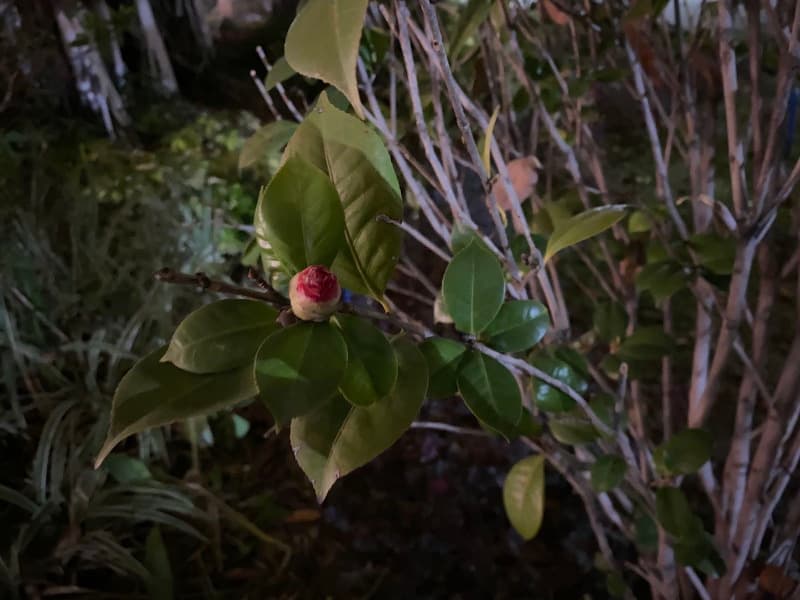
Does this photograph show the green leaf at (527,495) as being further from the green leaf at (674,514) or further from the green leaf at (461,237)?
the green leaf at (461,237)

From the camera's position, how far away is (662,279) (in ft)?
2.64

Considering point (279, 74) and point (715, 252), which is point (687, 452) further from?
point (279, 74)

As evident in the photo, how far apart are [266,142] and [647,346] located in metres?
0.55

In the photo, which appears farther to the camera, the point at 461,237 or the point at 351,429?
the point at 461,237

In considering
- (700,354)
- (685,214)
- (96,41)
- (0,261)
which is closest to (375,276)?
(700,354)

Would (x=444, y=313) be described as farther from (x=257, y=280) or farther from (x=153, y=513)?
(x=153, y=513)

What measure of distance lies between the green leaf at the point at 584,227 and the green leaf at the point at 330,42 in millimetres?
223

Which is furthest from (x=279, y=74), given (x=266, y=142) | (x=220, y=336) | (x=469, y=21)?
(x=220, y=336)

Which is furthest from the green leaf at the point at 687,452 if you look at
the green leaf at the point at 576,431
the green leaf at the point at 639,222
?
the green leaf at the point at 639,222

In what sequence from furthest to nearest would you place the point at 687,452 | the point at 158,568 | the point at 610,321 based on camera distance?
1. the point at 158,568
2. the point at 610,321
3. the point at 687,452

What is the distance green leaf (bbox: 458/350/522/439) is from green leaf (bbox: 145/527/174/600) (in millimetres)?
1103

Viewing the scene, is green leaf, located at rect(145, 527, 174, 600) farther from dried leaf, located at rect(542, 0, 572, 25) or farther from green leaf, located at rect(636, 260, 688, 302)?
dried leaf, located at rect(542, 0, 572, 25)

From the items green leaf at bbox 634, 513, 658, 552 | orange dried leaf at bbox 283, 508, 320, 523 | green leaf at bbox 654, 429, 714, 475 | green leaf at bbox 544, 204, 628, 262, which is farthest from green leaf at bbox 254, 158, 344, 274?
orange dried leaf at bbox 283, 508, 320, 523

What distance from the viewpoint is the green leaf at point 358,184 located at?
46cm
